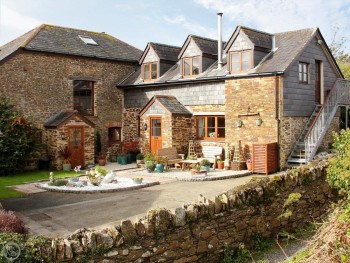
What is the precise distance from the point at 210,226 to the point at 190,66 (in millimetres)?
→ 15950

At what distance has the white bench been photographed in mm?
20375

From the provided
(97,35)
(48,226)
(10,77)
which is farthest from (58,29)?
(48,226)

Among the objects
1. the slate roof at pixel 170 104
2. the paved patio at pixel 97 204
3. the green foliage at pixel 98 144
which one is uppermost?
the slate roof at pixel 170 104

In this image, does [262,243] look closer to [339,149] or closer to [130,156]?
[339,149]

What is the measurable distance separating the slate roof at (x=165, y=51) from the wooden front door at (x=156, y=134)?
440 centimetres

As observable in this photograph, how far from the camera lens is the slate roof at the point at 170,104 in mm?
21675

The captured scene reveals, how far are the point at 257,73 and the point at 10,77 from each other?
42.2 feet

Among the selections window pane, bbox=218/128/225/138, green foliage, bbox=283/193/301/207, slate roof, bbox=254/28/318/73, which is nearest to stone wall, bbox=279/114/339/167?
slate roof, bbox=254/28/318/73

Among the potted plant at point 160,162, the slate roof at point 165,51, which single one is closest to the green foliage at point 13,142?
the potted plant at point 160,162

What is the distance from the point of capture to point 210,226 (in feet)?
25.4

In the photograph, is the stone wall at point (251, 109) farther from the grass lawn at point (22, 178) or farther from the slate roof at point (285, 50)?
the grass lawn at point (22, 178)

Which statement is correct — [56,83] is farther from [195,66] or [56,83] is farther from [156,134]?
[195,66]

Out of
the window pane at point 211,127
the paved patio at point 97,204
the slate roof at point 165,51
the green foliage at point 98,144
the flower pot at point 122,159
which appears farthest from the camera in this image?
the slate roof at point 165,51

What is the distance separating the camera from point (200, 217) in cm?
757
